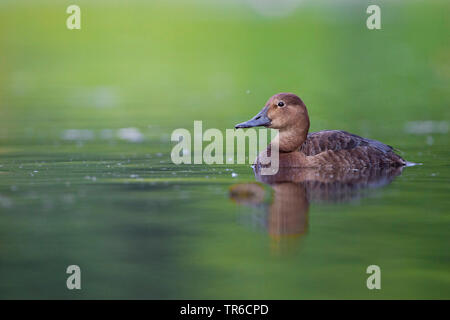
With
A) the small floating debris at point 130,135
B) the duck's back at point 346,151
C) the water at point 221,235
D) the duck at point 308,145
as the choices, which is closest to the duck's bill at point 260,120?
the duck at point 308,145

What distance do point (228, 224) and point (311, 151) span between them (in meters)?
3.70

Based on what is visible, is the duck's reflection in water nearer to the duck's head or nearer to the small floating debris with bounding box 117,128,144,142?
the duck's head

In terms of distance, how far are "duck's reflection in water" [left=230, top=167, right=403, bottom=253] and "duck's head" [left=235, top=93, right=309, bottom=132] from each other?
772 millimetres

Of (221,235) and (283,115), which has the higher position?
(283,115)

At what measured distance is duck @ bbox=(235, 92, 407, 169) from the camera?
429 inches

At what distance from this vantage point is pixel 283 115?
1128 centimetres

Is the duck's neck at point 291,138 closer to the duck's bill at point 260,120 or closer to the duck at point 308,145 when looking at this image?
the duck at point 308,145

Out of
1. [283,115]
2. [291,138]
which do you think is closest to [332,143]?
[291,138]

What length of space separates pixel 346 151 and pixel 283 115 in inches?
42.0

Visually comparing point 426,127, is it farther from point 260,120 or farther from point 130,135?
point 130,135
